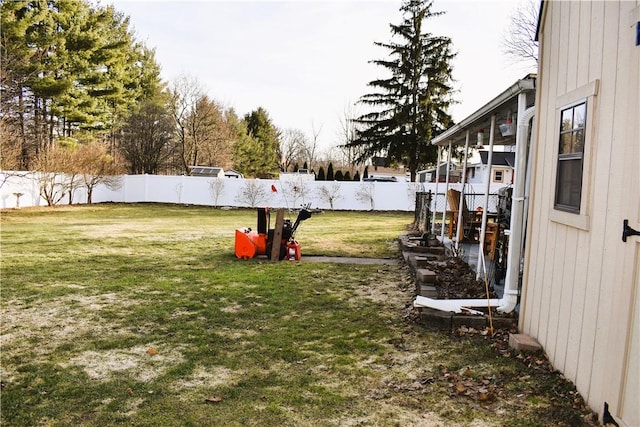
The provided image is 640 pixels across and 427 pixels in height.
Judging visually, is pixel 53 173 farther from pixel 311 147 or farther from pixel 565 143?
pixel 311 147

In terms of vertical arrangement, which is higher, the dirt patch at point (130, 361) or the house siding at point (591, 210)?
the house siding at point (591, 210)

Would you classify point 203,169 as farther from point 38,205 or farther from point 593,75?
point 593,75

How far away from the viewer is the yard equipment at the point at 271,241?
Result: 330 inches

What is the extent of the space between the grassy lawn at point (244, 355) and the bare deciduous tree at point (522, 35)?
21528 millimetres

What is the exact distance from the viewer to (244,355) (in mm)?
A: 3965

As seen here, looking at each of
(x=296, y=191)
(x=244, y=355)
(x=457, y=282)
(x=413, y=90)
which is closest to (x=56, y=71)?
(x=296, y=191)

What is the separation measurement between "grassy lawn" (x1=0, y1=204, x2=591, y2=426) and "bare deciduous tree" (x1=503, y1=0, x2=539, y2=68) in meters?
21.5

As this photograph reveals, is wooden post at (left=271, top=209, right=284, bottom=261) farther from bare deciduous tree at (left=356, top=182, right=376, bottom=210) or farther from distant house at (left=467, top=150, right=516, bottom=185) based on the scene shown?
distant house at (left=467, top=150, right=516, bottom=185)

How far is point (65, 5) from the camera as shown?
69.0 feet

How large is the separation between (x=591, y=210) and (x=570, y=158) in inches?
22.5

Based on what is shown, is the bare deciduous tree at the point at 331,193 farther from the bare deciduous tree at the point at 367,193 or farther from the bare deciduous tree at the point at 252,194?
the bare deciduous tree at the point at 252,194

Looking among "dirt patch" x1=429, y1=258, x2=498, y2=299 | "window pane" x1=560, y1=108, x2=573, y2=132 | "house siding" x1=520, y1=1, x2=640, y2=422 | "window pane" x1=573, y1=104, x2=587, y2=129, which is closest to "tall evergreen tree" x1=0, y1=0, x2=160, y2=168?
"dirt patch" x1=429, y1=258, x2=498, y2=299

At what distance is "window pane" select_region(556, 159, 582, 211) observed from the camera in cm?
316

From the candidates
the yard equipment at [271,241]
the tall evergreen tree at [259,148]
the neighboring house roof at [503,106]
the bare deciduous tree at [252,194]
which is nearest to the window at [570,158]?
the neighboring house roof at [503,106]
